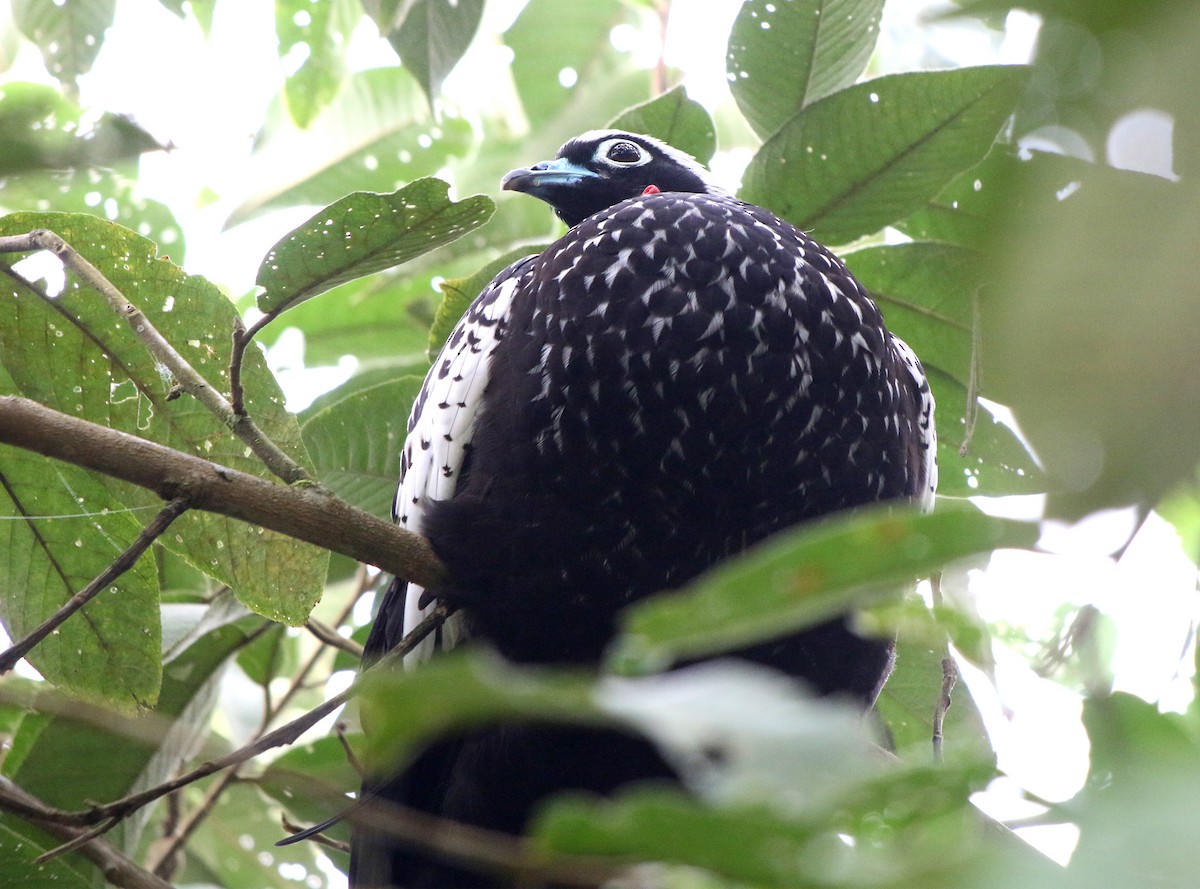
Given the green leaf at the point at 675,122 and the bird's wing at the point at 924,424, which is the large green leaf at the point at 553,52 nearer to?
the green leaf at the point at 675,122

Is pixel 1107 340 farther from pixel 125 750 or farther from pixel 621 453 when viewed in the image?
pixel 125 750

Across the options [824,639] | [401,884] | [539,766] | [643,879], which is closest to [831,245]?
[824,639]

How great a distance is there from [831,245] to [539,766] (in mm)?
1433

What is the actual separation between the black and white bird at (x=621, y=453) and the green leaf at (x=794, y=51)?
49cm

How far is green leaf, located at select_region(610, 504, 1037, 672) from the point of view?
0.82m

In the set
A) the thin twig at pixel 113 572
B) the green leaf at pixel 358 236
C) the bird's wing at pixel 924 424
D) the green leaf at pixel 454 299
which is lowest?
the bird's wing at pixel 924 424

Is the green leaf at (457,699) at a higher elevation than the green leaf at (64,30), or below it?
below

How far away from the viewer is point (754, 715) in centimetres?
78

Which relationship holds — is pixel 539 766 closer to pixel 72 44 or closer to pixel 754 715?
pixel 754 715

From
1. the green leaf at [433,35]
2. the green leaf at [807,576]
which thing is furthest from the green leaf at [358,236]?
the green leaf at [807,576]

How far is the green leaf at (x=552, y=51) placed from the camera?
13.4ft

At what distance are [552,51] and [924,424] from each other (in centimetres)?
190

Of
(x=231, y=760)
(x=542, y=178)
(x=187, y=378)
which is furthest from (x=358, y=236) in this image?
(x=542, y=178)

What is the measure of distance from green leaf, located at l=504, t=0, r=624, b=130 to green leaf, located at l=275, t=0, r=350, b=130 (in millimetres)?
584
